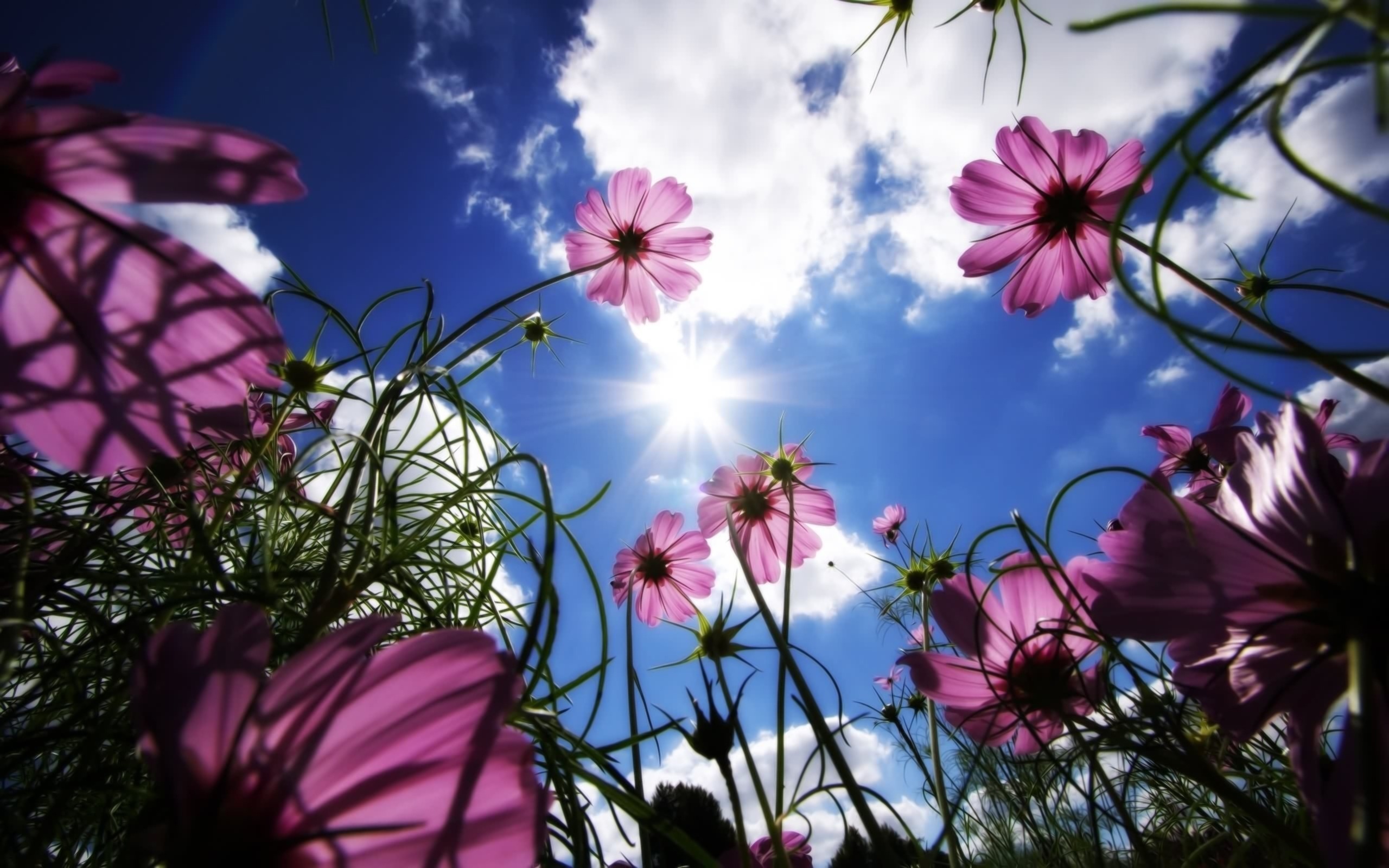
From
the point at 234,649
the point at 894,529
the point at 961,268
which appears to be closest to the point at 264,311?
the point at 234,649

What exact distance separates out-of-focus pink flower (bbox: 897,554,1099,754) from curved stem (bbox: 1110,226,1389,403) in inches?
5.3

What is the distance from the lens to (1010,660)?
0.37 metres

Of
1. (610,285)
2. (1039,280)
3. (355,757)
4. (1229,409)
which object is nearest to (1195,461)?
(1229,409)

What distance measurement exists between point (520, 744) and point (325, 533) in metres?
0.40

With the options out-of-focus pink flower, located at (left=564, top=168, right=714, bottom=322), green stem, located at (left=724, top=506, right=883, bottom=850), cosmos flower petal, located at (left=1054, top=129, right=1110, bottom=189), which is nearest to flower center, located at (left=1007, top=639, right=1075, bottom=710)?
green stem, located at (left=724, top=506, right=883, bottom=850)

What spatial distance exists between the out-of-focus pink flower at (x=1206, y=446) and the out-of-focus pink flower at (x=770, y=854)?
0.39 metres

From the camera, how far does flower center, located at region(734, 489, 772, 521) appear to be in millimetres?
911

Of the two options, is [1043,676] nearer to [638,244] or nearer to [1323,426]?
[1323,426]

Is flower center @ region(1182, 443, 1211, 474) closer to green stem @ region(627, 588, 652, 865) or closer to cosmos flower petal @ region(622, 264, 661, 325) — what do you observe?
cosmos flower petal @ region(622, 264, 661, 325)

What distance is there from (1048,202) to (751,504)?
1.60 ft

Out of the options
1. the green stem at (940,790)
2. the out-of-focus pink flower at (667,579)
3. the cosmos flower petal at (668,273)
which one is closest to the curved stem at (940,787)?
the green stem at (940,790)

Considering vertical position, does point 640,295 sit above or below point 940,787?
above

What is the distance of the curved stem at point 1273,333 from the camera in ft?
0.75

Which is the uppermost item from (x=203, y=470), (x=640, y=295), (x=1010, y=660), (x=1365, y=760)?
(x=640, y=295)
